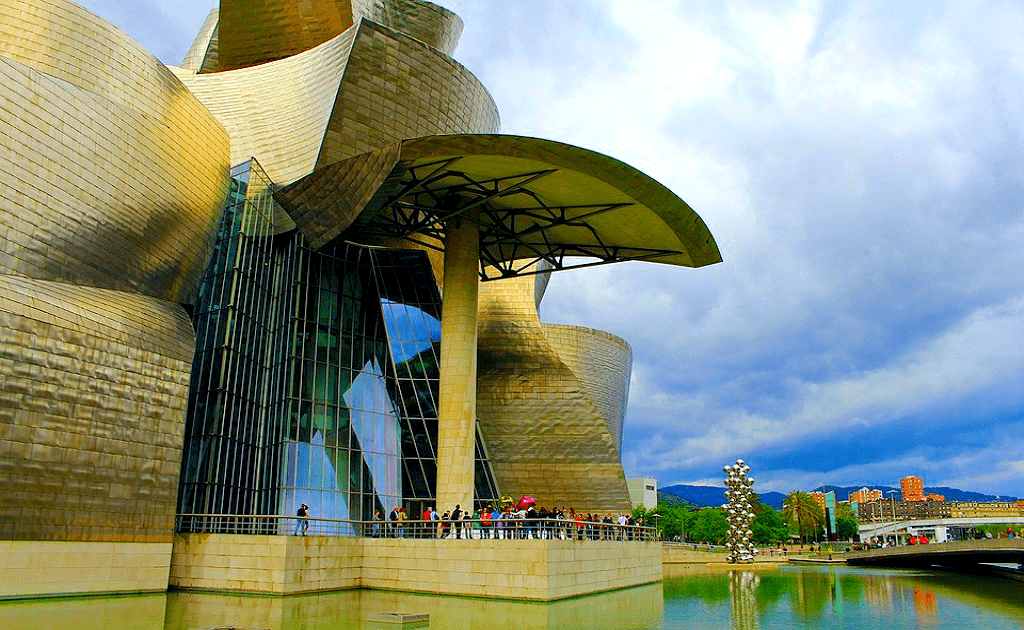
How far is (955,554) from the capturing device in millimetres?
37312

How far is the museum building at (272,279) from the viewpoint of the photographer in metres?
18.4

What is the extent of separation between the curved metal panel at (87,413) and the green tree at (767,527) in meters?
70.8

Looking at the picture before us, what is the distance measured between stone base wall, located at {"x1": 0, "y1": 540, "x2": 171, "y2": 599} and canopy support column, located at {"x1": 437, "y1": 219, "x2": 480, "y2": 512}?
27.2 ft

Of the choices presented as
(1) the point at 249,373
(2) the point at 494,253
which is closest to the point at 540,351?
(2) the point at 494,253

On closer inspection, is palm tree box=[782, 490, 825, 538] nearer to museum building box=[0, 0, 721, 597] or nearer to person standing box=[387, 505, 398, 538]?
museum building box=[0, 0, 721, 597]

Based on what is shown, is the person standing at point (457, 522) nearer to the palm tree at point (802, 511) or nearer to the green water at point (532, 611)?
the green water at point (532, 611)

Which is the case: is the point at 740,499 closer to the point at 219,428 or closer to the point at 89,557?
the point at 219,428

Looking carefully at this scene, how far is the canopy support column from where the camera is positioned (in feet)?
81.6

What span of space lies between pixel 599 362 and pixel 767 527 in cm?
4913

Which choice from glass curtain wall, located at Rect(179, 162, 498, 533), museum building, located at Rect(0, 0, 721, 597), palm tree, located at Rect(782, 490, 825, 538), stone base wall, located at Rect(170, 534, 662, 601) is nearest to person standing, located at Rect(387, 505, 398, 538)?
stone base wall, located at Rect(170, 534, 662, 601)

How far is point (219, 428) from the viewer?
944 inches

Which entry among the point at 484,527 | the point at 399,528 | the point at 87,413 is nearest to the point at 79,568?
the point at 87,413

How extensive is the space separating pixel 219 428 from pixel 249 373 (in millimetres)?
2258

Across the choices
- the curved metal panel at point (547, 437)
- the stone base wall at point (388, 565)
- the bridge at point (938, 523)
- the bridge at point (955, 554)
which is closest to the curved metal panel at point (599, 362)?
the curved metal panel at point (547, 437)
